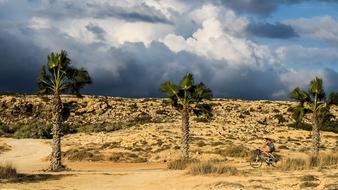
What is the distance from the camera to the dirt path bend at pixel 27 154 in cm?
4056

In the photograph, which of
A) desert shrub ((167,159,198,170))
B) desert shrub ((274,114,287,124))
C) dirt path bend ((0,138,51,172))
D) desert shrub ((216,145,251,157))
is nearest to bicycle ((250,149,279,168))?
desert shrub ((167,159,198,170))

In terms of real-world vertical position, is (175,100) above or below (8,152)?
above

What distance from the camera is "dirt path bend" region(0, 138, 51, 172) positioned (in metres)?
40.6

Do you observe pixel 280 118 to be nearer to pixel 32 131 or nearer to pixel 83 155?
pixel 32 131

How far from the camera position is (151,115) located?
86.1m

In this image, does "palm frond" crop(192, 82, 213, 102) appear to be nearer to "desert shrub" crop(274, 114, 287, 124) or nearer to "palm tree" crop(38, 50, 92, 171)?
"palm tree" crop(38, 50, 92, 171)

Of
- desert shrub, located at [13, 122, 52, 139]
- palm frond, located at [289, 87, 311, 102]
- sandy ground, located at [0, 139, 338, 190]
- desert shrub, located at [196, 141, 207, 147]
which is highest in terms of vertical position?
palm frond, located at [289, 87, 311, 102]

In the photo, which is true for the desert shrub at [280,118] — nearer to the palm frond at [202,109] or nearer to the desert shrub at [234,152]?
the desert shrub at [234,152]

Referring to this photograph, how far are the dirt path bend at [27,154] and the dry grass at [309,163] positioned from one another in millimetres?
16697

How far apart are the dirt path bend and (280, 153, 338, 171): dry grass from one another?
16697 millimetres

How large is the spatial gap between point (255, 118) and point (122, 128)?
2366 cm

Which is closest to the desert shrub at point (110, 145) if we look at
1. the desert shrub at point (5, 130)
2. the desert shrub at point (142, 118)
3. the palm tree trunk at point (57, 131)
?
the palm tree trunk at point (57, 131)

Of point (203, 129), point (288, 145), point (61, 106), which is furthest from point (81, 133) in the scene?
point (61, 106)

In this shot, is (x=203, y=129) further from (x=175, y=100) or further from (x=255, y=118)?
(x=175, y=100)
